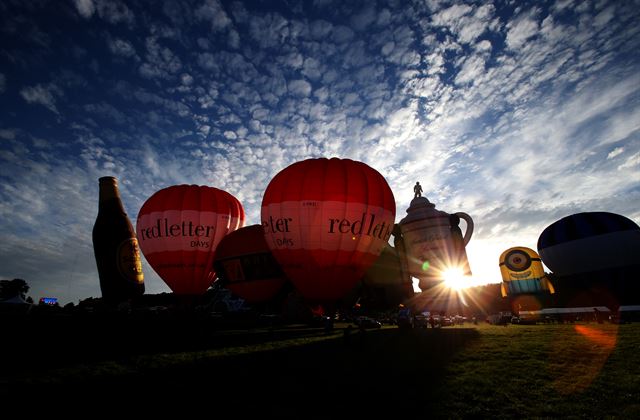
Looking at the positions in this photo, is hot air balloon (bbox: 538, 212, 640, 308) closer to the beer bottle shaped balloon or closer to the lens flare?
the lens flare

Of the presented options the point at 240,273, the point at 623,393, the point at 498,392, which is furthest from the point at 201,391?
the point at 240,273

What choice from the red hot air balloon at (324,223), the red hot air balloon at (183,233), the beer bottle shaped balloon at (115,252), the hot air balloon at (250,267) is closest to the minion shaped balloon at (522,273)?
the red hot air balloon at (324,223)

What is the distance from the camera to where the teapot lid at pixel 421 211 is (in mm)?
30781

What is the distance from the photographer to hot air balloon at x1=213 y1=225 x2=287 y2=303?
60.6ft

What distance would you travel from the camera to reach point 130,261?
22234mm

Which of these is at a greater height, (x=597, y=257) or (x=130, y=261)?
(x=130, y=261)

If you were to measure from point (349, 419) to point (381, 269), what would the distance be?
19.9 metres

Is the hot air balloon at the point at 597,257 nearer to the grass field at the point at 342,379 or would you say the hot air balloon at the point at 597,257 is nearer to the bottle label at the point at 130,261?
the grass field at the point at 342,379

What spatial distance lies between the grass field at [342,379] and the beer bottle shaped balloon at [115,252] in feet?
43.2

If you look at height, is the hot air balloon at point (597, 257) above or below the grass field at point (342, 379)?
above

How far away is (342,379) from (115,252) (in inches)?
807

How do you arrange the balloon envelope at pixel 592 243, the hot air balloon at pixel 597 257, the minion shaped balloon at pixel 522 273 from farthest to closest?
1. the minion shaped balloon at pixel 522 273
2. the balloon envelope at pixel 592 243
3. the hot air balloon at pixel 597 257

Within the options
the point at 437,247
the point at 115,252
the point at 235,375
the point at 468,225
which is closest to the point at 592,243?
the point at 468,225

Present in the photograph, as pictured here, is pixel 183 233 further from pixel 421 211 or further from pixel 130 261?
pixel 421 211
